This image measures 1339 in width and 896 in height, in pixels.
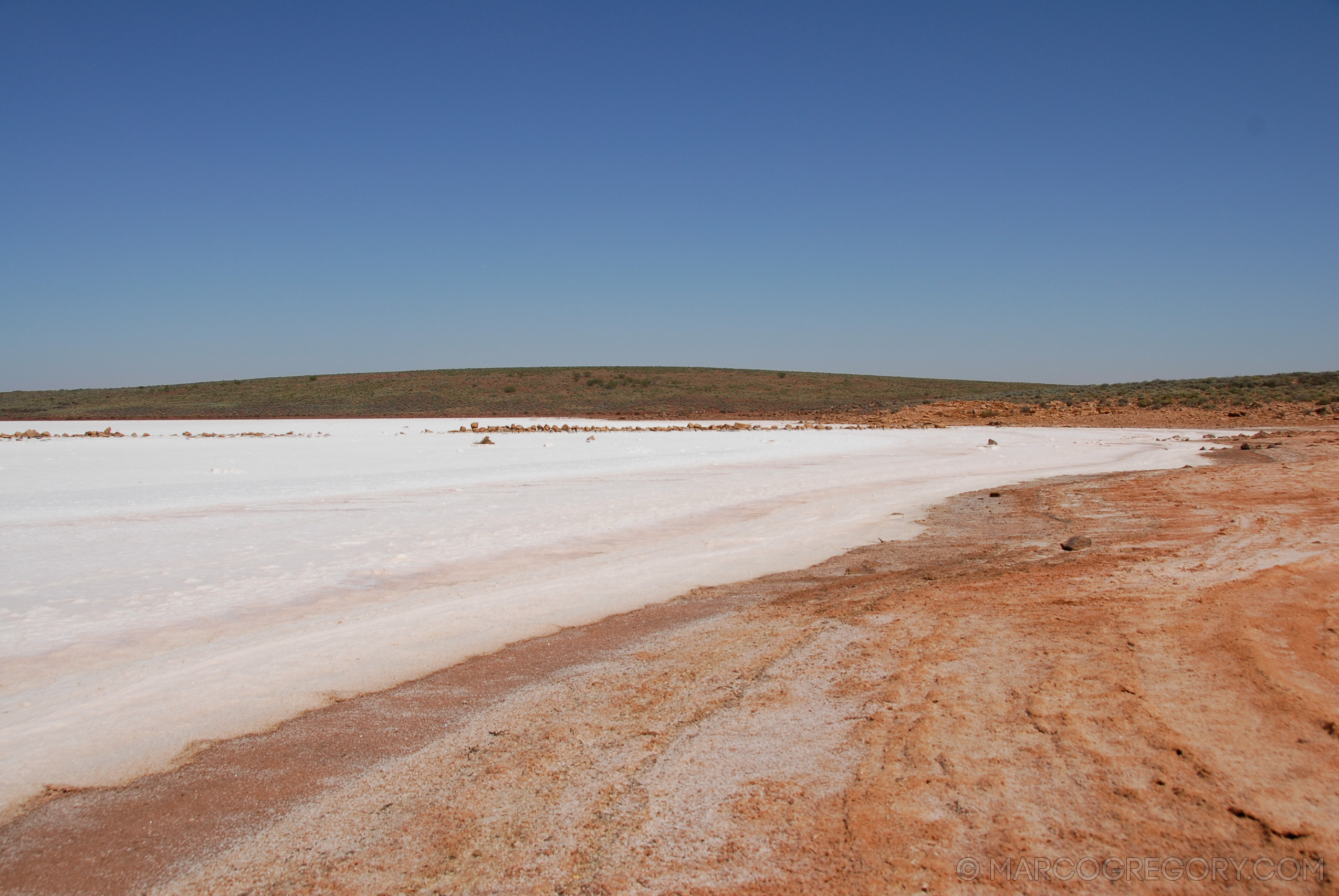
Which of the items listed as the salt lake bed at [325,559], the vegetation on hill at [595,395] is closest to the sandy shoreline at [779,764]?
the salt lake bed at [325,559]

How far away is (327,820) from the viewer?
2.55 metres

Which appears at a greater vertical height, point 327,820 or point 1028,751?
point 1028,751

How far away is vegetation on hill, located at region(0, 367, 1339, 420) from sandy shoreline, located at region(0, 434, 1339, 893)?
35861 millimetres

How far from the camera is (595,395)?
5431 centimetres

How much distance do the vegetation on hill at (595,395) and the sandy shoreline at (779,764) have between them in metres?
35.9

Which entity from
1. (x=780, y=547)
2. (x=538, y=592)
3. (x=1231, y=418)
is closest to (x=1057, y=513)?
Answer: (x=780, y=547)

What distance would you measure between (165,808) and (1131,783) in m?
3.27

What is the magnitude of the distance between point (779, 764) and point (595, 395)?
171 feet

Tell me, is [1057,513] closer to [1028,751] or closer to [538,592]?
[538,592]

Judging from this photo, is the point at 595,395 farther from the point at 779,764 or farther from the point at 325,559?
the point at 779,764

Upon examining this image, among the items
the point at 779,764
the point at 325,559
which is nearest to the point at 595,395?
the point at 325,559

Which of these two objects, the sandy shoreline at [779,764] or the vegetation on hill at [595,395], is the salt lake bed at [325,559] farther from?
the vegetation on hill at [595,395]

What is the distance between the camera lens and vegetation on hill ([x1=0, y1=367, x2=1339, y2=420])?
40.9 m

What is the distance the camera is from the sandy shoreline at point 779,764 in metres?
2.23
